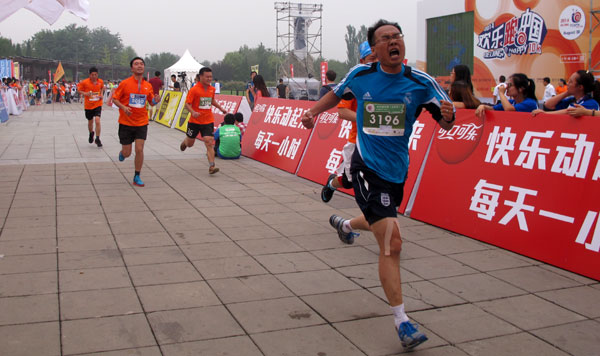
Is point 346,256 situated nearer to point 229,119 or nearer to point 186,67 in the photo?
point 229,119

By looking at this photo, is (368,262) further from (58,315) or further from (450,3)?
(450,3)

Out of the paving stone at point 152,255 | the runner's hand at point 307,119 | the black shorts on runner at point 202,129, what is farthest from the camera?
the black shorts on runner at point 202,129

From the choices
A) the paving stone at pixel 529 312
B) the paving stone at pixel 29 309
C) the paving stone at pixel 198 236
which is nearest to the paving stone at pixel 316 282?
the paving stone at pixel 529 312

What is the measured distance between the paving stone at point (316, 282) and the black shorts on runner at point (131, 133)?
515 centimetres

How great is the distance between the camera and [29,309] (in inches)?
150

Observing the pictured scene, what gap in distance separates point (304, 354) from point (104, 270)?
7.20ft

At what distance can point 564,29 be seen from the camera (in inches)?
698

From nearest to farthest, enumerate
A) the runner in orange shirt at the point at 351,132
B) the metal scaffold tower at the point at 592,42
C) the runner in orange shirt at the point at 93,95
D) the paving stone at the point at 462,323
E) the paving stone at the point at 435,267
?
the paving stone at the point at 462,323 < the paving stone at the point at 435,267 < the runner in orange shirt at the point at 351,132 < the runner in orange shirt at the point at 93,95 < the metal scaffold tower at the point at 592,42

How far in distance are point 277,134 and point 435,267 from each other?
6688mm

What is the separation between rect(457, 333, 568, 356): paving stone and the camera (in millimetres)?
3332

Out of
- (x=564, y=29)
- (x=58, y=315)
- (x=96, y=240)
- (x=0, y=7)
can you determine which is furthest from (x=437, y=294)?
(x=564, y=29)

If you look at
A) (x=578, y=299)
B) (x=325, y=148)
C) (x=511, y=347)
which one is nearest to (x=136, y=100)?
(x=325, y=148)

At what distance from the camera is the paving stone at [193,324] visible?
3469 millimetres

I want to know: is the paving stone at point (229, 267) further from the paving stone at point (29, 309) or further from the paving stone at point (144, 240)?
the paving stone at point (29, 309)
